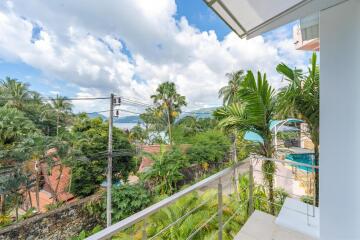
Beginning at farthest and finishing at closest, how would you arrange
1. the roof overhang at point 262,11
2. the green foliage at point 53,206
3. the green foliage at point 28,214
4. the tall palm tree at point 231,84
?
the tall palm tree at point 231,84 < the green foliage at point 53,206 < the green foliage at point 28,214 < the roof overhang at point 262,11

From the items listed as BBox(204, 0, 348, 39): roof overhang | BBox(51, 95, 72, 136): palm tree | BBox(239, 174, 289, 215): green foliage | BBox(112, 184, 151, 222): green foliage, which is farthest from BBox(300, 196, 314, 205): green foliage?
BBox(51, 95, 72, 136): palm tree

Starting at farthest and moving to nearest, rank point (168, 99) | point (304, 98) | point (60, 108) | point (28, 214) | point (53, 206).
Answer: point (168, 99) → point (60, 108) → point (53, 206) → point (28, 214) → point (304, 98)

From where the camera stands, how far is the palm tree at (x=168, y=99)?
17.4m

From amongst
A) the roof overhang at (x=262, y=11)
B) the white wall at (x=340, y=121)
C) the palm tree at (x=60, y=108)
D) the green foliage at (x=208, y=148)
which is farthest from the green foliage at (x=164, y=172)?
the palm tree at (x=60, y=108)

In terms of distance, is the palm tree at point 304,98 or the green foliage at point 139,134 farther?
the green foliage at point 139,134

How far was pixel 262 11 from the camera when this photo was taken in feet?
4.25

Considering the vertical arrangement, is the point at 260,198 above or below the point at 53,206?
above

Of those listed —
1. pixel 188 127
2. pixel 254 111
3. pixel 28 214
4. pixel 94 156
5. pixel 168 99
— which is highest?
pixel 168 99

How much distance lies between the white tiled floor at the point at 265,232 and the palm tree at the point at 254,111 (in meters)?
0.37

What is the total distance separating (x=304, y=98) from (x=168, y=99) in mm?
15527

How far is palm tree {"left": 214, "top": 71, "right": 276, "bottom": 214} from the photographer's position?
2.36m

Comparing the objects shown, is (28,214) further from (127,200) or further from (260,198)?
(260,198)

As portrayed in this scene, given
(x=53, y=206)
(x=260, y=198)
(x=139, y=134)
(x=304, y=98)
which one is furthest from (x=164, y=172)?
(x=139, y=134)

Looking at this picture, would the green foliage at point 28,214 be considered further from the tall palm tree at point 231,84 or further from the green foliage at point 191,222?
the tall palm tree at point 231,84
